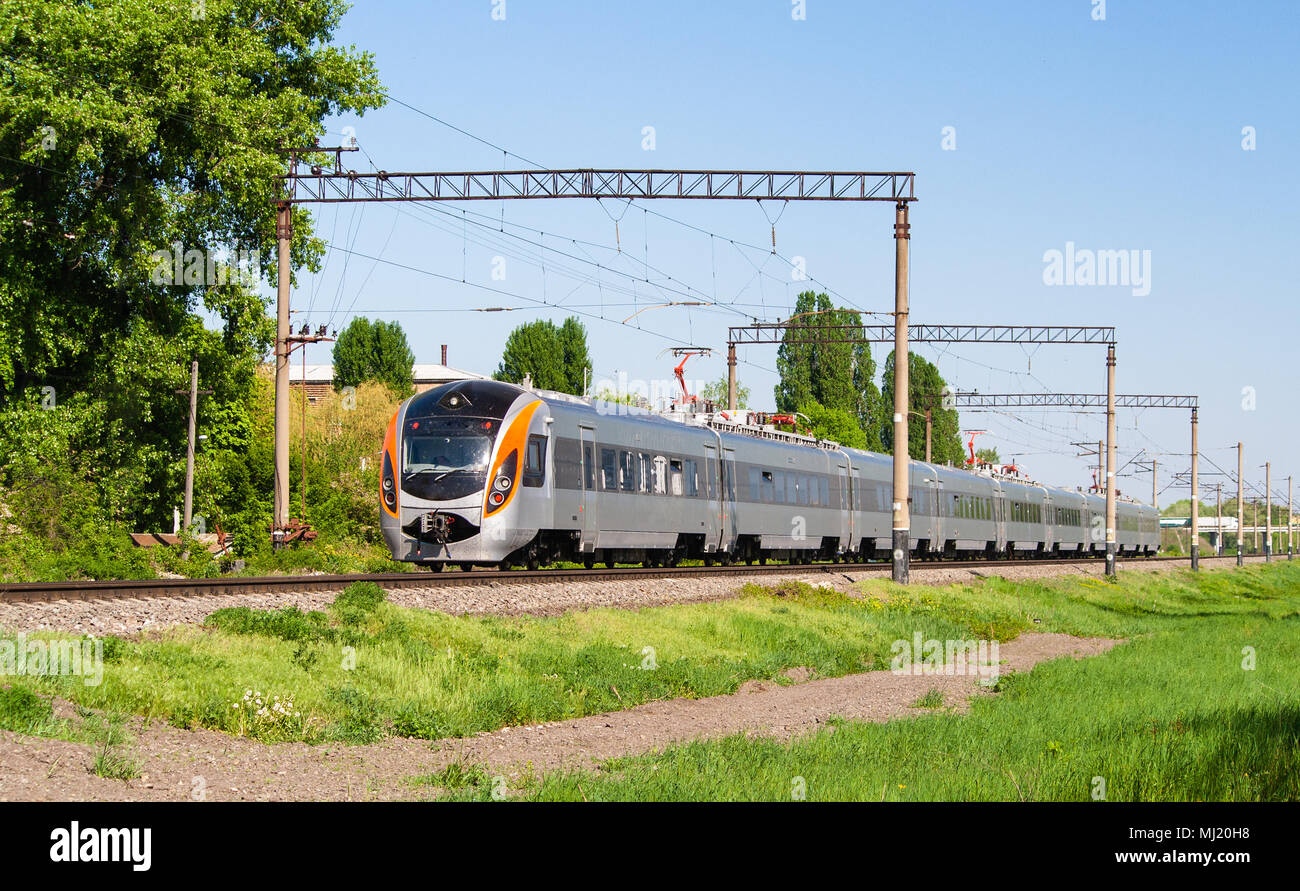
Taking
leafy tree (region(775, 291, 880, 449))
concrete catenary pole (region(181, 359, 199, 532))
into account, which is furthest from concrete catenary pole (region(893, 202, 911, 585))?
leafy tree (region(775, 291, 880, 449))

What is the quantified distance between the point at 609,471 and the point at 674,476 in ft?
11.5

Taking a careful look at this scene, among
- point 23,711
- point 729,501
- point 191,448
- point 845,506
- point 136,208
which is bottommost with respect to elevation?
point 23,711

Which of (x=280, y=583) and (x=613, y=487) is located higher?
(x=613, y=487)

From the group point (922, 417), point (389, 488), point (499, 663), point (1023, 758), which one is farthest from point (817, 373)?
point (1023, 758)

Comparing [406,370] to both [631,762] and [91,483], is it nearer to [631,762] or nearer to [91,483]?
[91,483]

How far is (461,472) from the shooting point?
2412 cm

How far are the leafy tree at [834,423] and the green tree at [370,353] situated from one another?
30.5m

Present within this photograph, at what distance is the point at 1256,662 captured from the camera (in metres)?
24.5

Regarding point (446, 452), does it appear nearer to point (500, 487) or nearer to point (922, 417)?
point (500, 487)

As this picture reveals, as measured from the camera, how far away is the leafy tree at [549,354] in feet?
333

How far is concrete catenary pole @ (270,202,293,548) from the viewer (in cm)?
2741

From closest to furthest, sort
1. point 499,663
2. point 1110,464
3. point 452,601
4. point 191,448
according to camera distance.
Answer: point 499,663, point 452,601, point 191,448, point 1110,464

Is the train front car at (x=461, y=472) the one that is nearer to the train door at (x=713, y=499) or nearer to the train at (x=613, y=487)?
the train at (x=613, y=487)

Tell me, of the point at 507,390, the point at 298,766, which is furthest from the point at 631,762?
the point at 507,390
